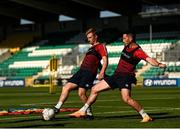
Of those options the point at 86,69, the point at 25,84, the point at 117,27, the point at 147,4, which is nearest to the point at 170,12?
the point at 147,4

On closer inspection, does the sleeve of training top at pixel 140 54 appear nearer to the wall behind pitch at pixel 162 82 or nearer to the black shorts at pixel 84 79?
the black shorts at pixel 84 79

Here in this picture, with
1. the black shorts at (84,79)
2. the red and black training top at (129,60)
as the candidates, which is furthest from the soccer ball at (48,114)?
the red and black training top at (129,60)

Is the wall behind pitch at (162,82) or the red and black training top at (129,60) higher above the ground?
the red and black training top at (129,60)

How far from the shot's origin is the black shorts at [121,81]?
13008mm

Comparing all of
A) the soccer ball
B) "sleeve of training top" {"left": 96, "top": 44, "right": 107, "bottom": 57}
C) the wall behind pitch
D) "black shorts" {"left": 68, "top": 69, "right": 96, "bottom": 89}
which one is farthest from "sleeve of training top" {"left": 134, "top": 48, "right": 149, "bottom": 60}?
the wall behind pitch

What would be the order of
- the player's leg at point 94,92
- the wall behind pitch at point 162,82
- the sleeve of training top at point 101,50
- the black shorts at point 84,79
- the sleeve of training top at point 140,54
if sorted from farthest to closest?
the wall behind pitch at point 162,82 → the black shorts at point 84,79 → the sleeve of training top at point 101,50 → the player's leg at point 94,92 → the sleeve of training top at point 140,54

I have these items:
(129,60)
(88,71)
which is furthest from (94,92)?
(129,60)

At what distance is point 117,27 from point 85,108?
2061 inches

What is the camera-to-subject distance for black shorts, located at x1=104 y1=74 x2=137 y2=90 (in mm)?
13008

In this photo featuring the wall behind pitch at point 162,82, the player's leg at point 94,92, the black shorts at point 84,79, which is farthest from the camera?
the wall behind pitch at point 162,82

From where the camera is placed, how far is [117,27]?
2594 inches

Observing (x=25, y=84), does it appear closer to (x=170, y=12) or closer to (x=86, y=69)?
(x=170, y=12)

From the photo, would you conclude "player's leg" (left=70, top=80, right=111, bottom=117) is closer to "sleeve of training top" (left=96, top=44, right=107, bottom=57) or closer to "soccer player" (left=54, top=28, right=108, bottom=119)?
"soccer player" (left=54, top=28, right=108, bottom=119)

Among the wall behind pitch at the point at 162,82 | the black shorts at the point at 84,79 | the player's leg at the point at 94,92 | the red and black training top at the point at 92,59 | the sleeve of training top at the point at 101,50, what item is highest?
the sleeve of training top at the point at 101,50
